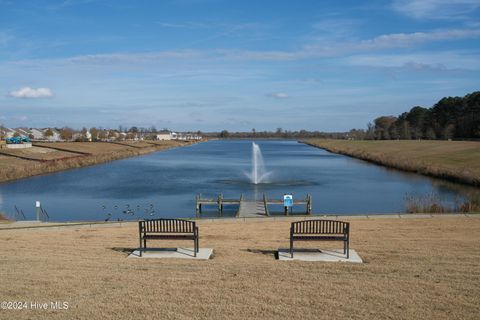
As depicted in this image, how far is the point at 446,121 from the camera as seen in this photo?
136250 mm

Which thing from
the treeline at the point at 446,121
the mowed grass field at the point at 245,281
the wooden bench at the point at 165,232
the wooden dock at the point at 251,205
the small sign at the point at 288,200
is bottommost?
the wooden dock at the point at 251,205

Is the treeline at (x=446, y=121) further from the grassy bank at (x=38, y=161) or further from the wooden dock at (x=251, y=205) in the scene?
the wooden dock at (x=251, y=205)

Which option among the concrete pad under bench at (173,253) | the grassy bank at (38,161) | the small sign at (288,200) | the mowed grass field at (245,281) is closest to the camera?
the mowed grass field at (245,281)

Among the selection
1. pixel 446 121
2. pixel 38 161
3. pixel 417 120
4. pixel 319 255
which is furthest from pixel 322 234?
pixel 417 120

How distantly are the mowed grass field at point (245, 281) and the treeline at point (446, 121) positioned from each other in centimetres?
11231

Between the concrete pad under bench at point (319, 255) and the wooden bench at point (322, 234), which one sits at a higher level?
the wooden bench at point (322, 234)

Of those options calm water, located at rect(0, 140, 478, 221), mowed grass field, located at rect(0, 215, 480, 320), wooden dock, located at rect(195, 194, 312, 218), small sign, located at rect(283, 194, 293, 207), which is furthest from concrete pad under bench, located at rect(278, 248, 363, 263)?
calm water, located at rect(0, 140, 478, 221)

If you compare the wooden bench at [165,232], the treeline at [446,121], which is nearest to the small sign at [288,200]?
the wooden bench at [165,232]

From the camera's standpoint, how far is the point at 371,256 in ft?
40.1

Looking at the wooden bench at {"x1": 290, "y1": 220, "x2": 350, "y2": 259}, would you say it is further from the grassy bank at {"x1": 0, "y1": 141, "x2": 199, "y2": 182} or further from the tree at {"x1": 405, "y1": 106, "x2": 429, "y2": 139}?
the tree at {"x1": 405, "y1": 106, "x2": 429, "y2": 139}

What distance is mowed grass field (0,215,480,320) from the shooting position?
7719 mm

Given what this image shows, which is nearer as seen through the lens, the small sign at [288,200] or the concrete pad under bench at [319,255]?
the concrete pad under bench at [319,255]

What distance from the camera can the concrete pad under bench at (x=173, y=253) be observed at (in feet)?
39.6

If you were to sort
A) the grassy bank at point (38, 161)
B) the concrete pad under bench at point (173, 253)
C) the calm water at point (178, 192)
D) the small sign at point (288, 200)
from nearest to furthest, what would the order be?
the concrete pad under bench at point (173, 253) < the small sign at point (288, 200) < the calm water at point (178, 192) < the grassy bank at point (38, 161)
